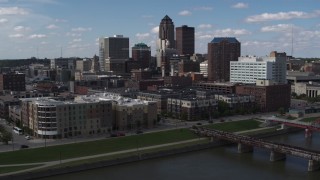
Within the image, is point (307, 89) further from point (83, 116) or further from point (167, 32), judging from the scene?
point (167, 32)

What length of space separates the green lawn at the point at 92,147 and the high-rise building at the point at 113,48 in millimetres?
126641

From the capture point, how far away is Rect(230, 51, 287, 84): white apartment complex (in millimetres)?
99375

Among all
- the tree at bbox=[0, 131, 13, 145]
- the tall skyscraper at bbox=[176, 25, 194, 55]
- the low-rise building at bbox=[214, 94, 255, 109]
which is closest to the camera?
the tree at bbox=[0, 131, 13, 145]

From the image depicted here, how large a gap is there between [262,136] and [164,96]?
61.3 feet

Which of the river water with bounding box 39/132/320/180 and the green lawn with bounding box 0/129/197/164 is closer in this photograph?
the river water with bounding box 39/132/320/180

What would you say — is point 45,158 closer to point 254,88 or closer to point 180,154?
point 180,154

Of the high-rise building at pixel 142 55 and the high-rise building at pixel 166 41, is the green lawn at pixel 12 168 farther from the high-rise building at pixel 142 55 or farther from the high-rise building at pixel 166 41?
the high-rise building at pixel 166 41

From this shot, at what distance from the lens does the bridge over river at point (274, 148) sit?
1458 inches

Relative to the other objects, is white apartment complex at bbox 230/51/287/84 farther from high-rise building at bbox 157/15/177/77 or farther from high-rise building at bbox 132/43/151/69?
high-rise building at bbox 157/15/177/77

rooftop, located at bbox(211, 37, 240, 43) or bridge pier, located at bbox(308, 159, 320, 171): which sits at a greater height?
rooftop, located at bbox(211, 37, 240, 43)

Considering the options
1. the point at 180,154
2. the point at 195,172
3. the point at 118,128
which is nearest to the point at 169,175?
the point at 195,172

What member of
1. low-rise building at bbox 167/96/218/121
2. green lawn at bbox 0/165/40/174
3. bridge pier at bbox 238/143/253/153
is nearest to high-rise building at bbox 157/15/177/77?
low-rise building at bbox 167/96/218/121

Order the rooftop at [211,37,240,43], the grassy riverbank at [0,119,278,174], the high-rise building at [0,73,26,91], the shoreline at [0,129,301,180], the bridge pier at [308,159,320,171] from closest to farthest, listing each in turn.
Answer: the shoreline at [0,129,301,180] < the bridge pier at [308,159,320,171] < the grassy riverbank at [0,119,278,174] < the high-rise building at [0,73,26,91] < the rooftop at [211,37,240,43]

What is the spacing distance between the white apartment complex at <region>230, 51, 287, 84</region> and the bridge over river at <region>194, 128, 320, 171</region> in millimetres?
53418
